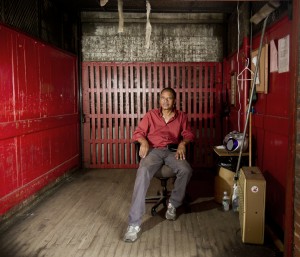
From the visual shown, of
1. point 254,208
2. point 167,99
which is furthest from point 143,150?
point 254,208

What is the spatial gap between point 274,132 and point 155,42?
3.65 m

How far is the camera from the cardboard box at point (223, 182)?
4023 mm

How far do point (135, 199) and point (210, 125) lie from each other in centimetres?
349

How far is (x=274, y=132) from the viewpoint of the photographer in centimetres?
335

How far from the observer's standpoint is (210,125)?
632 cm

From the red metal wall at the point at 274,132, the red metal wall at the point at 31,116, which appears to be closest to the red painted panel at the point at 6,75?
the red metal wall at the point at 31,116

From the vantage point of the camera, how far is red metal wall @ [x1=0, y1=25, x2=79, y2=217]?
141 inches

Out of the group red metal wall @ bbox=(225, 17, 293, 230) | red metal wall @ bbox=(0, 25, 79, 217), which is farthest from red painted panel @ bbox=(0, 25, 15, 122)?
red metal wall @ bbox=(225, 17, 293, 230)

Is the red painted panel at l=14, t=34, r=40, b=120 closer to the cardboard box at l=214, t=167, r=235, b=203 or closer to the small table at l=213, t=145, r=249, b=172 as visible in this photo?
the small table at l=213, t=145, r=249, b=172

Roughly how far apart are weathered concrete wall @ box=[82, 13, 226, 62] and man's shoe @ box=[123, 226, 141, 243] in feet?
13.0

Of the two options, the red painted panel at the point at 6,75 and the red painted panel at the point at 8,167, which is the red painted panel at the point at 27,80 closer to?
the red painted panel at the point at 6,75

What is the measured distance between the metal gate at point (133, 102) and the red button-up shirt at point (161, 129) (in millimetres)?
2136

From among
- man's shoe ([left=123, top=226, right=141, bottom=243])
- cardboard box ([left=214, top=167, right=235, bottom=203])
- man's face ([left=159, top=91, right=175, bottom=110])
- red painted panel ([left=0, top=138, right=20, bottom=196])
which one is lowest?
man's shoe ([left=123, top=226, right=141, bottom=243])

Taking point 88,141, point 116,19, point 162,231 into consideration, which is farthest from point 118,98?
point 162,231
